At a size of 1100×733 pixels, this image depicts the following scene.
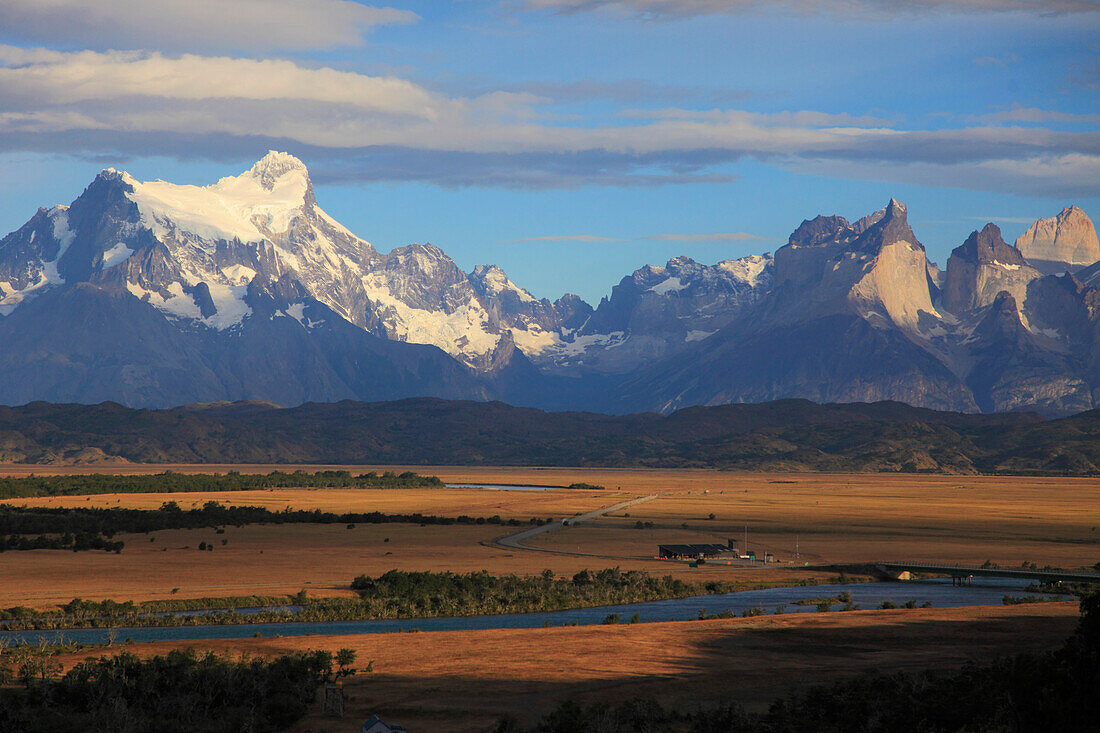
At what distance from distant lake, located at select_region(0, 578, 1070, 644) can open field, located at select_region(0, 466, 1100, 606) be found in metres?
7.30

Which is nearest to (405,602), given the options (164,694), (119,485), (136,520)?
(164,694)

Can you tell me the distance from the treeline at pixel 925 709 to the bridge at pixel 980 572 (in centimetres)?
4080

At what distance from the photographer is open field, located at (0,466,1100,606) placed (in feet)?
264

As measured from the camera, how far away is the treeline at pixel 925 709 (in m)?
35.8

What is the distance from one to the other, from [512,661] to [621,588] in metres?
25.7

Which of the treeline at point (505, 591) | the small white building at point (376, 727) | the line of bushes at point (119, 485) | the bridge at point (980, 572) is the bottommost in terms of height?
the bridge at point (980, 572)

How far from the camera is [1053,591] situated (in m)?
75.2

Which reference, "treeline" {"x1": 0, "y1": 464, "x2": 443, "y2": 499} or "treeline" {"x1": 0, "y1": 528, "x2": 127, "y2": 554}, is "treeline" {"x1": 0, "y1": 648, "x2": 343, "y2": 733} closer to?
"treeline" {"x1": 0, "y1": 528, "x2": 127, "y2": 554}

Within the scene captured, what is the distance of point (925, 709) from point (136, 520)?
3681 inches

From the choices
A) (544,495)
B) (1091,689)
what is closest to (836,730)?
(1091,689)

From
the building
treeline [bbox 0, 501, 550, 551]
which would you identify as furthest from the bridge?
treeline [bbox 0, 501, 550, 551]

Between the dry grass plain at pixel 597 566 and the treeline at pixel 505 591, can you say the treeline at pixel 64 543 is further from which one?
the treeline at pixel 505 591

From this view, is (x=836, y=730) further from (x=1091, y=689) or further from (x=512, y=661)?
(x=512, y=661)

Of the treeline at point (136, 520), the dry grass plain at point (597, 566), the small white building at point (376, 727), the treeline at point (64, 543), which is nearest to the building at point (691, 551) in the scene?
the dry grass plain at point (597, 566)
